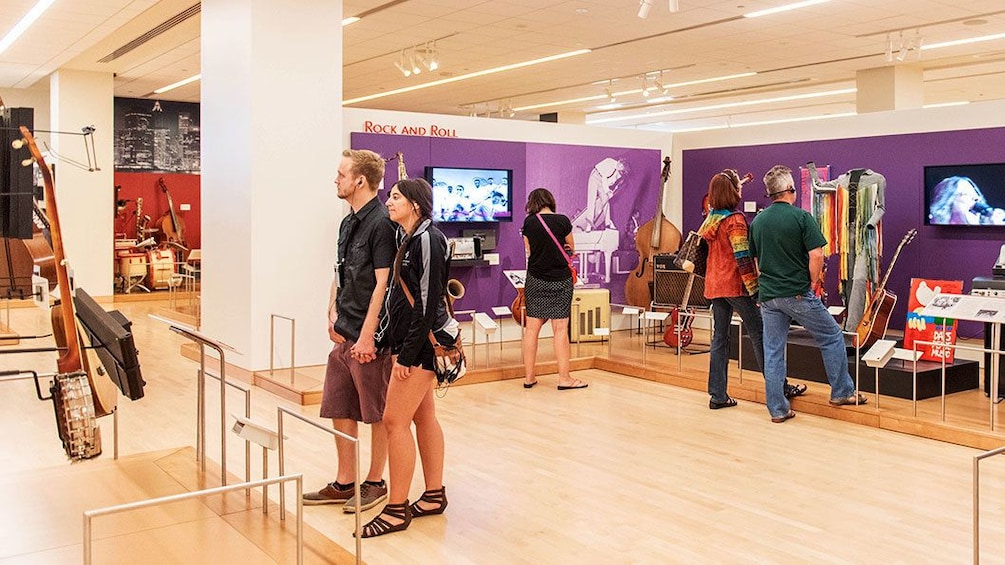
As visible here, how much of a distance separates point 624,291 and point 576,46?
3519 mm

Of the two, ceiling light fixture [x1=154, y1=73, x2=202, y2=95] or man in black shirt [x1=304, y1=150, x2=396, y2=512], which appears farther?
ceiling light fixture [x1=154, y1=73, x2=202, y2=95]

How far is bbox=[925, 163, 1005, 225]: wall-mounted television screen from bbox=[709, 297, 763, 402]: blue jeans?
3.00m

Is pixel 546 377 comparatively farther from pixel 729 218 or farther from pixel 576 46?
pixel 576 46

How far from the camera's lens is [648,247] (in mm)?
10188

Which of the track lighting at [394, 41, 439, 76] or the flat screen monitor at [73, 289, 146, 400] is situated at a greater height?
the track lighting at [394, 41, 439, 76]

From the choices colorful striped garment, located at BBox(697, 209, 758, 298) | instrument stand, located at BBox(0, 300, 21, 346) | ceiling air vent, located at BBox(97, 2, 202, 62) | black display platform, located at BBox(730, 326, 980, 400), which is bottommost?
black display platform, located at BBox(730, 326, 980, 400)

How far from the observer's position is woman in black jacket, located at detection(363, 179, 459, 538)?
4.00m

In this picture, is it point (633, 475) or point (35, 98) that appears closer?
point (633, 475)

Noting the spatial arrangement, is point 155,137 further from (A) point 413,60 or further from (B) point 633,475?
(B) point 633,475

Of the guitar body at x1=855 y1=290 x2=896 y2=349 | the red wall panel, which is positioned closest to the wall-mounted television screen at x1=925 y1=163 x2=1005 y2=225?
the guitar body at x1=855 y1=290 x2=896 y2=349

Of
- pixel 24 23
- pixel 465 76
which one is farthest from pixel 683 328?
pixel 24 23

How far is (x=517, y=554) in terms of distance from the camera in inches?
157

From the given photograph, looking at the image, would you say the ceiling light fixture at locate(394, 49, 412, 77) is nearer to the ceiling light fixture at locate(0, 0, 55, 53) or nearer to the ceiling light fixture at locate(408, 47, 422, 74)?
the ceiling light fixture at locate(408, 47, 422, 74)

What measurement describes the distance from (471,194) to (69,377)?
677 centimetres
